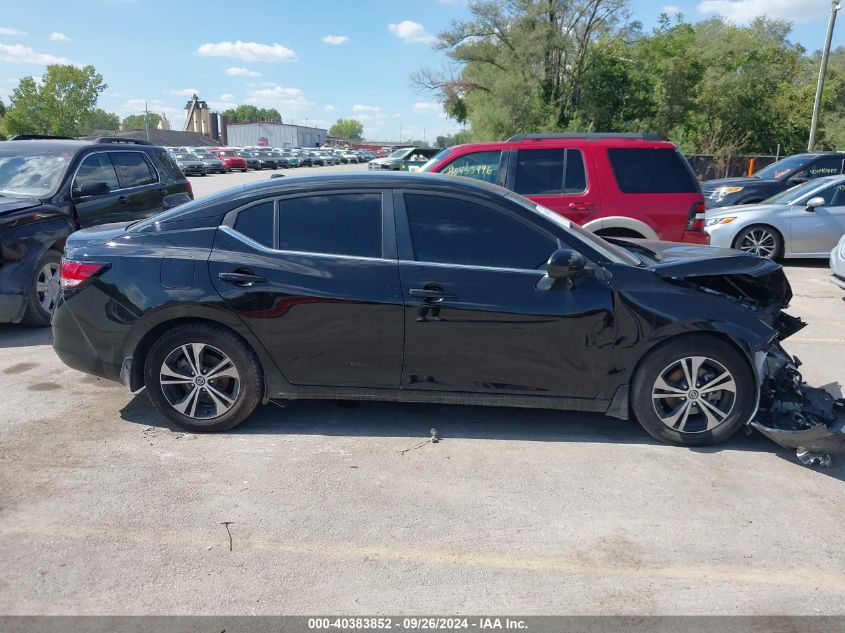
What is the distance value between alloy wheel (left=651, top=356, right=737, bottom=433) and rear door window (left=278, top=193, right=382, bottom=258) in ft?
6.75

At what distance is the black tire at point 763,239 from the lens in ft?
36.1

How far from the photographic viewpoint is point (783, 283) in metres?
4.54

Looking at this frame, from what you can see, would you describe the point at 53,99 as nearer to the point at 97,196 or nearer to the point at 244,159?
the point at 244,159

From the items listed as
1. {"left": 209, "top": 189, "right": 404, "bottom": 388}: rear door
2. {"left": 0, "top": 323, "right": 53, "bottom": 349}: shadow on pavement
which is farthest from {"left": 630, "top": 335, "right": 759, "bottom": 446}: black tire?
{"left": 0, "top": 323, "right": 53, "bottom": 349}: shadow on pavement

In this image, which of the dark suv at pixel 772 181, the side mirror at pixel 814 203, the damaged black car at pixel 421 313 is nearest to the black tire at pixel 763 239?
the side mirror at pixel 814 203

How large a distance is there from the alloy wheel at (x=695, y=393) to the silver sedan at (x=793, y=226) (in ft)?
24.0

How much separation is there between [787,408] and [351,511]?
112 inches

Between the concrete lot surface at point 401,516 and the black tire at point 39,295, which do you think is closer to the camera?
the concrete lot surface at point 401,516

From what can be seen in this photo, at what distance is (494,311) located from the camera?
427cm

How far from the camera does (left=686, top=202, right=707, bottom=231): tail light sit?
788 centimetres

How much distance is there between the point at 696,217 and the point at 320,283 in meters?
5.28

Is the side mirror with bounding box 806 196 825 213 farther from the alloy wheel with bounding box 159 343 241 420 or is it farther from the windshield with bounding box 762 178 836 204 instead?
the alloy wheel with bounding box 159 343 241 420

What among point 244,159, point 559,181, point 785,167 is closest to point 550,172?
point 559,181

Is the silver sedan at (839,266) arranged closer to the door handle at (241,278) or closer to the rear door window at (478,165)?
the rear door window at (478,165)
